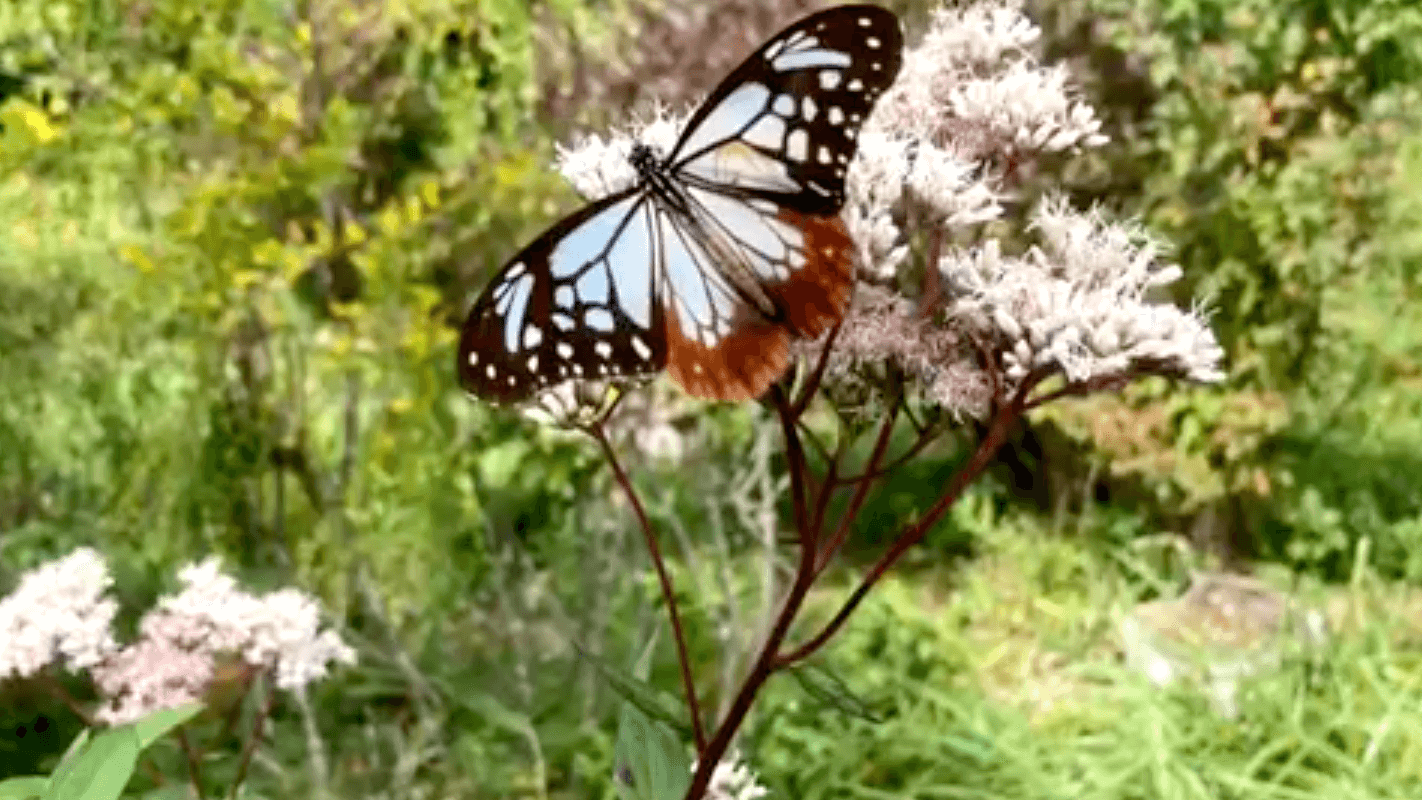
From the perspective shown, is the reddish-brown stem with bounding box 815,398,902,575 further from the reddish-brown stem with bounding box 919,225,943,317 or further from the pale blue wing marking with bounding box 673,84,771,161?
the pale blue wing marking with bounding box 673,84,771,161

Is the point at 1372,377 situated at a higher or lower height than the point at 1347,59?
lower

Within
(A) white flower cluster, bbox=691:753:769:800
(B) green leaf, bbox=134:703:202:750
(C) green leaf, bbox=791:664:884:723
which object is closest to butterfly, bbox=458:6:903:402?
(C) green leaf, bbox=791:664:884:723

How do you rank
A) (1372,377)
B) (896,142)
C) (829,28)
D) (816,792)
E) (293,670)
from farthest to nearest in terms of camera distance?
(1372,377) → (816,792) → (293,670) → (896,142) → (829,28)

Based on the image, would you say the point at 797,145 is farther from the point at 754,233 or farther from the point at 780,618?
the point at 780,618

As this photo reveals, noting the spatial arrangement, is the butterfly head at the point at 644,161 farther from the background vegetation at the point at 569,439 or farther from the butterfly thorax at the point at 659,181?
the background vegetation at the point at 569,439

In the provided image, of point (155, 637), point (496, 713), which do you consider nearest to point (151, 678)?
point (155, 637)

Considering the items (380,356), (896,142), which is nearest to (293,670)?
(896,142)

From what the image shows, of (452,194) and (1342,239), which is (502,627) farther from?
(1342,239)
